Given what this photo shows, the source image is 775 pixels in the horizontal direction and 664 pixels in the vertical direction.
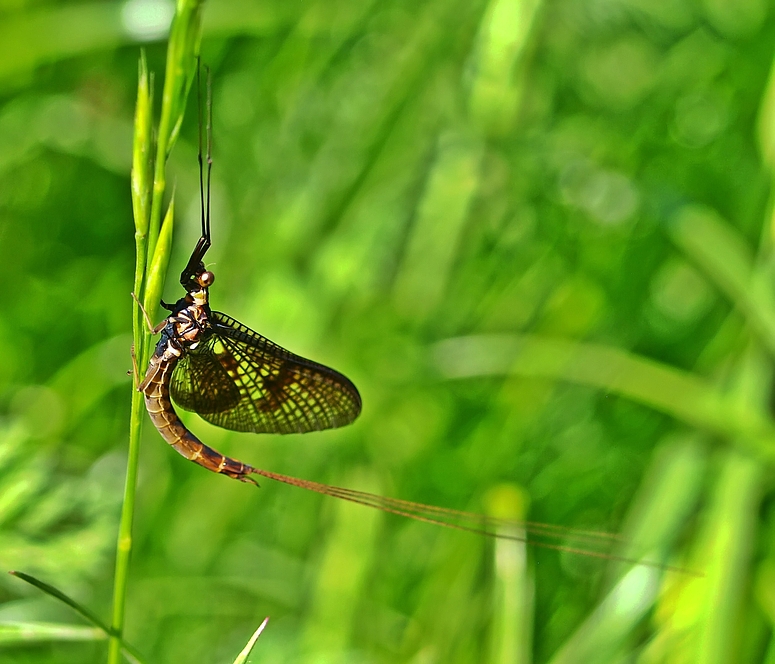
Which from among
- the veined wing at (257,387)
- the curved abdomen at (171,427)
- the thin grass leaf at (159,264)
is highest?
the veined wing at (257,387)

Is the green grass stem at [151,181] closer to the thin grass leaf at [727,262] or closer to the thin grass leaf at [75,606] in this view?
the thin grass leaf at [75,606]

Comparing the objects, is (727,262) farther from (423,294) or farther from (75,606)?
(75,606)

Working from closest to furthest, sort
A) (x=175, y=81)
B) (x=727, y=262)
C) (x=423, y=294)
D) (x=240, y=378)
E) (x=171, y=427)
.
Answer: (x=175, y=81) < (x=171, y=427) < (x=240, y=378) < (x=727, y=262) < (x=423, y=294)

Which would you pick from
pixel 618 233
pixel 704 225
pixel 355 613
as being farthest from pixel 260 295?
pixel 704 225

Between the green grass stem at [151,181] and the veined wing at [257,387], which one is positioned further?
the veined wing at [257,387]

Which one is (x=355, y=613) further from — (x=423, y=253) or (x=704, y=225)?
(x=704, y=225)

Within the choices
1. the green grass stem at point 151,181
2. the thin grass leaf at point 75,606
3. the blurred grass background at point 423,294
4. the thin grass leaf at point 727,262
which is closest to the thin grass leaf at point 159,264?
the green grass stem at point 151,181

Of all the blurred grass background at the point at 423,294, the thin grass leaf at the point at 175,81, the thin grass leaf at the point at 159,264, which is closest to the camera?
the thin grass leaf at the point at 175,81

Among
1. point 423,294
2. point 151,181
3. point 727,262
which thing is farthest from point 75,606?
point 727,262
